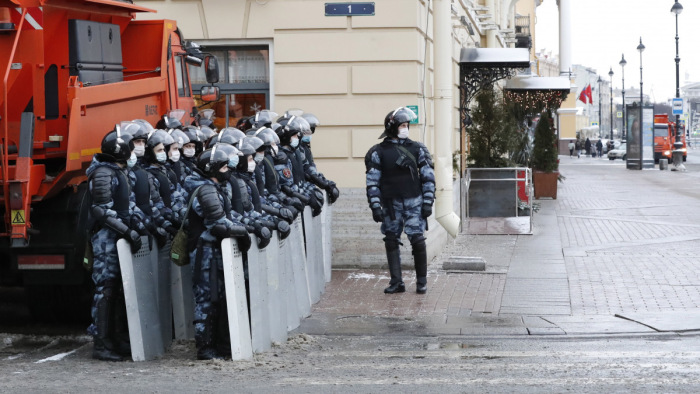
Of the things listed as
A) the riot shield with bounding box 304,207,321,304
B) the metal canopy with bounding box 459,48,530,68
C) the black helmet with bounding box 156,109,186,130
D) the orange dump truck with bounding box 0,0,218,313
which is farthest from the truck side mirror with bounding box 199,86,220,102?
the metal canopy with bounding box 459,48,530,68

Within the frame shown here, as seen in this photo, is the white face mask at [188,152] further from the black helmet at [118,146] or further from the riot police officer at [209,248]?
the riot police officer at [209,248]

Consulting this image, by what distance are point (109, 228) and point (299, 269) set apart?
2451 mm

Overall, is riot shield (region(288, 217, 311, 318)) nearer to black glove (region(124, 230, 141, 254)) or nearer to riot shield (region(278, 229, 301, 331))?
riot shield (region(278, 229, 301, 331))

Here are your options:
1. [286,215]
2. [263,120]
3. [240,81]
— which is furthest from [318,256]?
[240,81]

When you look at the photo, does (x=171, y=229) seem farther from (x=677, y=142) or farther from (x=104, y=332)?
(x=677, y=142)

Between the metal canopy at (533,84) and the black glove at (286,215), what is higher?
the metal canopy at (533,84)

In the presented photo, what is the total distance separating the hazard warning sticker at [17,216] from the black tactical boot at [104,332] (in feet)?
3.47

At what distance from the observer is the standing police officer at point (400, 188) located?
1176 centimetres

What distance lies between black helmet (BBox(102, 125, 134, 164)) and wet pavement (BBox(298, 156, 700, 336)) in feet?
7.71

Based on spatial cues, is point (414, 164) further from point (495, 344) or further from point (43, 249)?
point (43, 249)

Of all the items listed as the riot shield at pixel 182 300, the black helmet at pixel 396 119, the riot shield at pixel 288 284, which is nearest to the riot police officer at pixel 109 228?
the riot shield at pixel 182 300

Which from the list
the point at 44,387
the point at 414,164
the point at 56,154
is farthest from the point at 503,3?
the point at 44,387

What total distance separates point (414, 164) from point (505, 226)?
24.3 ft

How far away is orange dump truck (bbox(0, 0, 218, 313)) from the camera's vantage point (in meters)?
9.27
